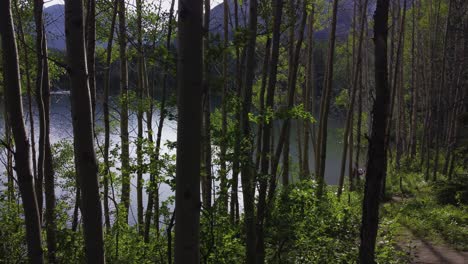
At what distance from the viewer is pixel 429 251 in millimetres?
6910

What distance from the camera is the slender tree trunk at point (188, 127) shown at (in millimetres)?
1581

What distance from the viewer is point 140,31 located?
7.57 meters

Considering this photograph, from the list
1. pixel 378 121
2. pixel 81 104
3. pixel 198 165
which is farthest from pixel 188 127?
pixel 378 121

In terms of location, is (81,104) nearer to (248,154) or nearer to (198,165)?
(198,165)

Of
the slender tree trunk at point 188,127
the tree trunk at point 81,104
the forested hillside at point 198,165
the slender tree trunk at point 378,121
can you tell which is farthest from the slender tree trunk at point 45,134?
the slender tree trunk at point 378,121

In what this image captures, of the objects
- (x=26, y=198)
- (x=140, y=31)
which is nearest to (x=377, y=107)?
(x=26, y=198)

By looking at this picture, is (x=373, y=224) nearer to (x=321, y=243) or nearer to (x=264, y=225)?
(x=264, y=225)

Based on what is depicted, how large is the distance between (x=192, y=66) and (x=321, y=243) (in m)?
3.74

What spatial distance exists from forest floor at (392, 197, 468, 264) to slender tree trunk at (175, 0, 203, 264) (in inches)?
202

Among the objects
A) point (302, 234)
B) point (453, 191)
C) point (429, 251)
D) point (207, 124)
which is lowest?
point (429, 251)

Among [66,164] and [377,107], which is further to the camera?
[66,164]

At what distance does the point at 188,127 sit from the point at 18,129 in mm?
1126

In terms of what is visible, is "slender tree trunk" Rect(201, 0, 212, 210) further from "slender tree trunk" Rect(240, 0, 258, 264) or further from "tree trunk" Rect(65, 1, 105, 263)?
"tree trunk" Rect(65, 1, 105, 263)

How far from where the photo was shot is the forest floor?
249 inches
